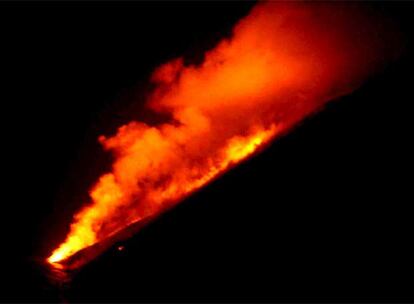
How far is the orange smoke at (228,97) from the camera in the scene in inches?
124

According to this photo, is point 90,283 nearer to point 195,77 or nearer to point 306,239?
point 306,239

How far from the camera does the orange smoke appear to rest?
10.3 ft

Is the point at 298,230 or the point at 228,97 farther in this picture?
the point at 228,97

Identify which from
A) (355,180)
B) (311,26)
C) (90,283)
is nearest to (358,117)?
(355,180)

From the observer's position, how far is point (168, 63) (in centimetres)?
429

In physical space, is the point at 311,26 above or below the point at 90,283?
above

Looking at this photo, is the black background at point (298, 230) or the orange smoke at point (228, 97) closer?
the black background at point (298, 230)

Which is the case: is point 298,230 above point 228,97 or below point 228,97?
below

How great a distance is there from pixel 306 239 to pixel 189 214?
673 mm

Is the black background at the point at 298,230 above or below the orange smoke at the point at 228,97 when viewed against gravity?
below

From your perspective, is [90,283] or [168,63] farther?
[168,63]

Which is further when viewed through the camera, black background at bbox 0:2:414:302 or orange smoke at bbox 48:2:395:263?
orange smoke at bbox 48:2:395:263

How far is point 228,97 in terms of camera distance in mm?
3955

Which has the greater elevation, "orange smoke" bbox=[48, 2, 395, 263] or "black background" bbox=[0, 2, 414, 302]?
"orange smoke" bbox=[48, 2, 395, 263]
